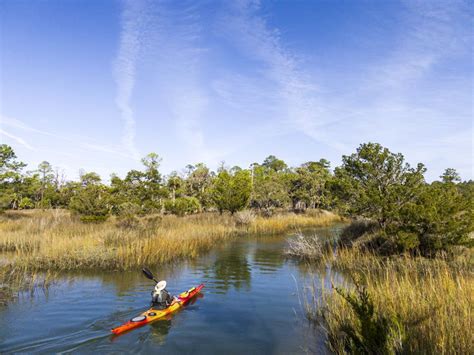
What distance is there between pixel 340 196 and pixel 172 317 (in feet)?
36.0

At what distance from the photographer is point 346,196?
15.6 metres

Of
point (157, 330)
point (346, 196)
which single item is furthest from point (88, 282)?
point (346, 196)

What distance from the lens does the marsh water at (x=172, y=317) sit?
6.13 meters

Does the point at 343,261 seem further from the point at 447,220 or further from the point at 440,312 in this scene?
the point at 440,312

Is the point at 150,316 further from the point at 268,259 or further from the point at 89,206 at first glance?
the point at 89,206

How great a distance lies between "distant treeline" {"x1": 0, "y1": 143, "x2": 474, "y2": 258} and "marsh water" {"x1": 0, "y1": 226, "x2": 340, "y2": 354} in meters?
3.91

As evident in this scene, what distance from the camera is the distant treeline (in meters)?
10.9

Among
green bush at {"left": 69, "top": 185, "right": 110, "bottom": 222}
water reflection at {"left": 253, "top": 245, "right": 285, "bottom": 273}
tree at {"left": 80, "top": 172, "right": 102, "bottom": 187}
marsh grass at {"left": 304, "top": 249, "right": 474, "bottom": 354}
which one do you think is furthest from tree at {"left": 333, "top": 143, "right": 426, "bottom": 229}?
tree at {"left": 80, "top": 172, "right": 102, "bottom": 187}

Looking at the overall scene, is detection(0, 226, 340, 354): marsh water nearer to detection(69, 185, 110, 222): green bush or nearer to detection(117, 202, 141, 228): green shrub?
detection(117, 202, 141, 228): green shrub

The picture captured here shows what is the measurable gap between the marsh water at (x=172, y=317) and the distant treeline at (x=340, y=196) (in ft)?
12.8

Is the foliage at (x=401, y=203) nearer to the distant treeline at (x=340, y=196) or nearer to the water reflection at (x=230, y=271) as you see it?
the distant treeline at (x=340, y=196)

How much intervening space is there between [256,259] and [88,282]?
749 centimetres

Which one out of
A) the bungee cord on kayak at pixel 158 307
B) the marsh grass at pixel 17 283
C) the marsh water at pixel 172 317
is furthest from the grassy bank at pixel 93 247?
the bungee cord on kayak at pixel 158 307

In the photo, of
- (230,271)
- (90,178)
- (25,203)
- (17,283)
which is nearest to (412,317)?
(230,271)
